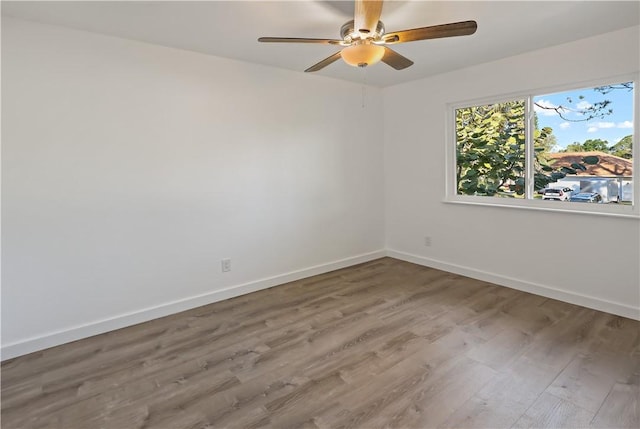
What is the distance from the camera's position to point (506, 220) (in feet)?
12.0

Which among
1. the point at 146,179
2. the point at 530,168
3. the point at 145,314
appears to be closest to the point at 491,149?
the point at 530,168

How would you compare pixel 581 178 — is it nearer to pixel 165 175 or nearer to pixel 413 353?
pixel 413 353

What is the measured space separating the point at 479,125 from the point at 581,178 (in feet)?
3.72

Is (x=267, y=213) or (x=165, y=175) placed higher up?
(x=165, y=175)

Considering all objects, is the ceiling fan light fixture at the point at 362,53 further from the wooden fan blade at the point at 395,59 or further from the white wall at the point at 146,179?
the white wall at the point at 146,179

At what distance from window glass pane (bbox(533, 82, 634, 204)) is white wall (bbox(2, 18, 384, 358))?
83.4 inches

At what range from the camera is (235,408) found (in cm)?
195

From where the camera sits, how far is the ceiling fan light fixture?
2.11 meters

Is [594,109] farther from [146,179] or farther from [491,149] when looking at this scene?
[146,179]

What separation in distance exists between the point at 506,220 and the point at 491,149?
77 cm

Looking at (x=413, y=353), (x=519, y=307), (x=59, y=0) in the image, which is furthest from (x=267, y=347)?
(x=59, y=0)

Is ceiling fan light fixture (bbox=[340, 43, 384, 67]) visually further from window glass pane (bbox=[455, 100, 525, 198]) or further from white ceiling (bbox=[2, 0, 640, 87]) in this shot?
window glass pane (bbox=[455, 100, 525, 198])

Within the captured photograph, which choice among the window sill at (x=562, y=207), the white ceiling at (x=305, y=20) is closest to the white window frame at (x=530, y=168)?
the window sill at (x=562, y=207)

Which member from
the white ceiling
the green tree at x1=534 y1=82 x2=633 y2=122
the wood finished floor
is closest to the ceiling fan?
the white ceiling
